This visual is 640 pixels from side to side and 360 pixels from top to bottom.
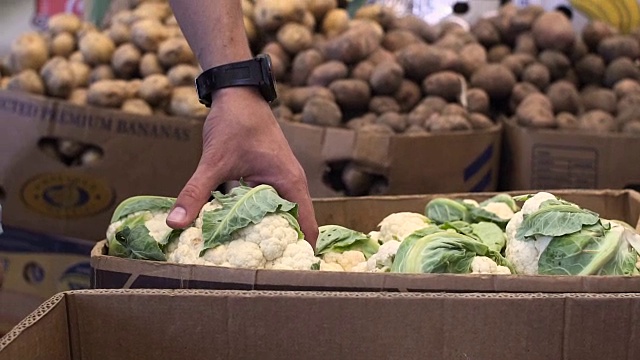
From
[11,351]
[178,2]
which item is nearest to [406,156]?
[178,2]

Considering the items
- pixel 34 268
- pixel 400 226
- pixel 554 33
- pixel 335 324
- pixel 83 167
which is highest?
pixel 554 33

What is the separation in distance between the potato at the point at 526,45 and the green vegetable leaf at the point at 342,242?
6.27 feet

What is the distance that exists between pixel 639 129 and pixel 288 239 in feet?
5.65

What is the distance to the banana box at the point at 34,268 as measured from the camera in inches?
107

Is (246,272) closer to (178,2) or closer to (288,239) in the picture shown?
(288,239)

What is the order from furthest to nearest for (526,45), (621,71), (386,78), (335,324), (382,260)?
(526,45)
(621,71)
(386,78)
(382,260)
(335,324)

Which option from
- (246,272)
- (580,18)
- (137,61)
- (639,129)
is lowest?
(246,272)

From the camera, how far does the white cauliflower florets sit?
1450 millimetres

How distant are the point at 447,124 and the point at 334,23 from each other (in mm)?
876

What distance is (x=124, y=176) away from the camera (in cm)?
265

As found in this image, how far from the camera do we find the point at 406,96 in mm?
2939

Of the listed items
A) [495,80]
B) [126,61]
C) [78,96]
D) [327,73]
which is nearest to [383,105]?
[327,73]

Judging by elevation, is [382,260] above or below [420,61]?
below

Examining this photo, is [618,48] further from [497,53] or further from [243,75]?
[243,75]
